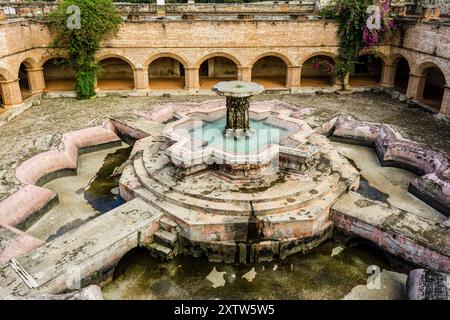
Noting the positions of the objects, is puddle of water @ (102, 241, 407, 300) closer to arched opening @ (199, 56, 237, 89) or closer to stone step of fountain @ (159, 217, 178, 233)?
stone step of fountain @ (159, 217, 178, 233)

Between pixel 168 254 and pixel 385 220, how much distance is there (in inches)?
187

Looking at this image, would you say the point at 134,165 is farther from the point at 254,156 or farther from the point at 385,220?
the point at 385,220

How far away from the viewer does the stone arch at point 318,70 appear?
18.3m

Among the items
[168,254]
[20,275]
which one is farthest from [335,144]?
[20,275]

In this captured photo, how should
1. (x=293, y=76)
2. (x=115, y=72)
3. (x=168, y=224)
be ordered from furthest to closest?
(x=115, y=72) → (x=293, y=76) → (x=168, y=224)

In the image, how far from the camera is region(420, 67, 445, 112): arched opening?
1650 centimetres

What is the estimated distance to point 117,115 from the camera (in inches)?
568

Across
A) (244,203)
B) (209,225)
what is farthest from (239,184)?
(209,225)

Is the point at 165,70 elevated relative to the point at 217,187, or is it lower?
elevated

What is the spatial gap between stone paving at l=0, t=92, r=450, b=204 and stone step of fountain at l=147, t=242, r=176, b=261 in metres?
3.90

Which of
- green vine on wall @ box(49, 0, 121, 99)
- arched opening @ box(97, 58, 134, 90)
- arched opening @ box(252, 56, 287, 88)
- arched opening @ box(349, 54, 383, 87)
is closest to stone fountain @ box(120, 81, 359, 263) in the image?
green vine on wall @ box(49, 0, 121, 99)

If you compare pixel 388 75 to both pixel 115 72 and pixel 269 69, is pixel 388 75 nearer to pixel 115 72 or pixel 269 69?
pixel 269 69

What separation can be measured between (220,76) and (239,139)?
11133mm

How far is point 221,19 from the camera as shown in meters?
17.2
